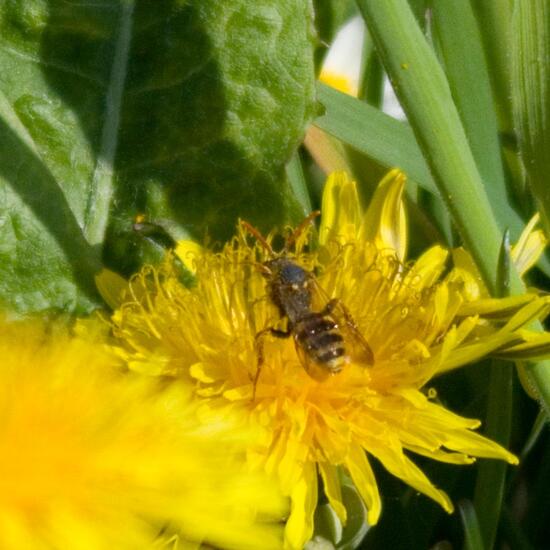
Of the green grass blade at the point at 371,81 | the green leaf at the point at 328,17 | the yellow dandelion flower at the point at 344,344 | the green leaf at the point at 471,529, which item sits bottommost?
the green leaf at the point at 471,529

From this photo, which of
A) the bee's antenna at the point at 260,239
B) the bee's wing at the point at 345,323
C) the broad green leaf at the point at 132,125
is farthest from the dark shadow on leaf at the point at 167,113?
the bee's wing at the point at 345,323

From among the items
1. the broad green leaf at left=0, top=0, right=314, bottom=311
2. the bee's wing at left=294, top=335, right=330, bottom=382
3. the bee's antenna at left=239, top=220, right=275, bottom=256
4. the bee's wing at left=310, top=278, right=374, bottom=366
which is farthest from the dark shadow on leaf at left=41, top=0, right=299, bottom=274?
the bee's wing at left=294, top=335, right=330, bottom=382

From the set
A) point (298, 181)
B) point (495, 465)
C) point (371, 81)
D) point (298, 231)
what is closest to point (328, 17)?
point (371, 81)

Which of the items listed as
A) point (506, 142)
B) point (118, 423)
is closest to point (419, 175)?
point (506, 142)

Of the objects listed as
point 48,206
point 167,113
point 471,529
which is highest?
point 167,113

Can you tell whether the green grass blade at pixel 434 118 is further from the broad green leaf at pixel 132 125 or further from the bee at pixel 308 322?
the broad green leaf at pixel 132 125

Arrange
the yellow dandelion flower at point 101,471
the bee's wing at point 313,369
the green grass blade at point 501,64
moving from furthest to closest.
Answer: the green grass blade at point 501,64
the bee's wing at point 313,369
the yellow dandelion flower at point 101,471

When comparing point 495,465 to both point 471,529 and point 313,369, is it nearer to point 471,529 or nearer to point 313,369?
point 471,529

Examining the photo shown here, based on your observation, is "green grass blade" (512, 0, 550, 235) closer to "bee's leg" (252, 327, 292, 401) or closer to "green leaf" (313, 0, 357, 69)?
"bee's leg" (252, 327, 292, 401)
